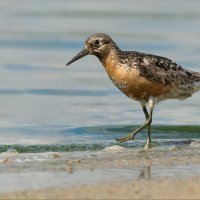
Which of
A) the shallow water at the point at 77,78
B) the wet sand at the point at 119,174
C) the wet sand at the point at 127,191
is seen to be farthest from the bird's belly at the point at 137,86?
the wet sand at the point at 127,191

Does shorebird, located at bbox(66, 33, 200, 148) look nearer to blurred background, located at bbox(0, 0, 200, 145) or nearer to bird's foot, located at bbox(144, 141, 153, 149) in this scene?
bird's foot, located at bbox(144, 141, 153, 149)

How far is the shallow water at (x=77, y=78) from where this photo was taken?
543 inches

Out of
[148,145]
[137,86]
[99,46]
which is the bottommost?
[148,145]

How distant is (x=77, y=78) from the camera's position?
1783 cm

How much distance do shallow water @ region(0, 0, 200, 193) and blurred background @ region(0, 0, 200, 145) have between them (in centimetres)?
2

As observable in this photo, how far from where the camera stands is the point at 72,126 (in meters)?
14.9

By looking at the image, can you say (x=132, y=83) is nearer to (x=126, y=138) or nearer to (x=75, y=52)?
(x=126, y=138)

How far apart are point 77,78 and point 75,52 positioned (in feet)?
3.68

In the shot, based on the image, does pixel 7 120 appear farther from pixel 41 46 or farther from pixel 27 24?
pixel 27 24

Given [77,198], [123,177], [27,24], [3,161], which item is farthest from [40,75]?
[77,198]

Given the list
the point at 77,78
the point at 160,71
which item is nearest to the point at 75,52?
the point at 77,78

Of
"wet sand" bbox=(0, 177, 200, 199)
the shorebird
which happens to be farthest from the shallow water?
"wet sand" bbox=(0, 177, 200, 199)

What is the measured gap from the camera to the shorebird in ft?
44.0

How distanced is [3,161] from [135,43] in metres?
8.81
